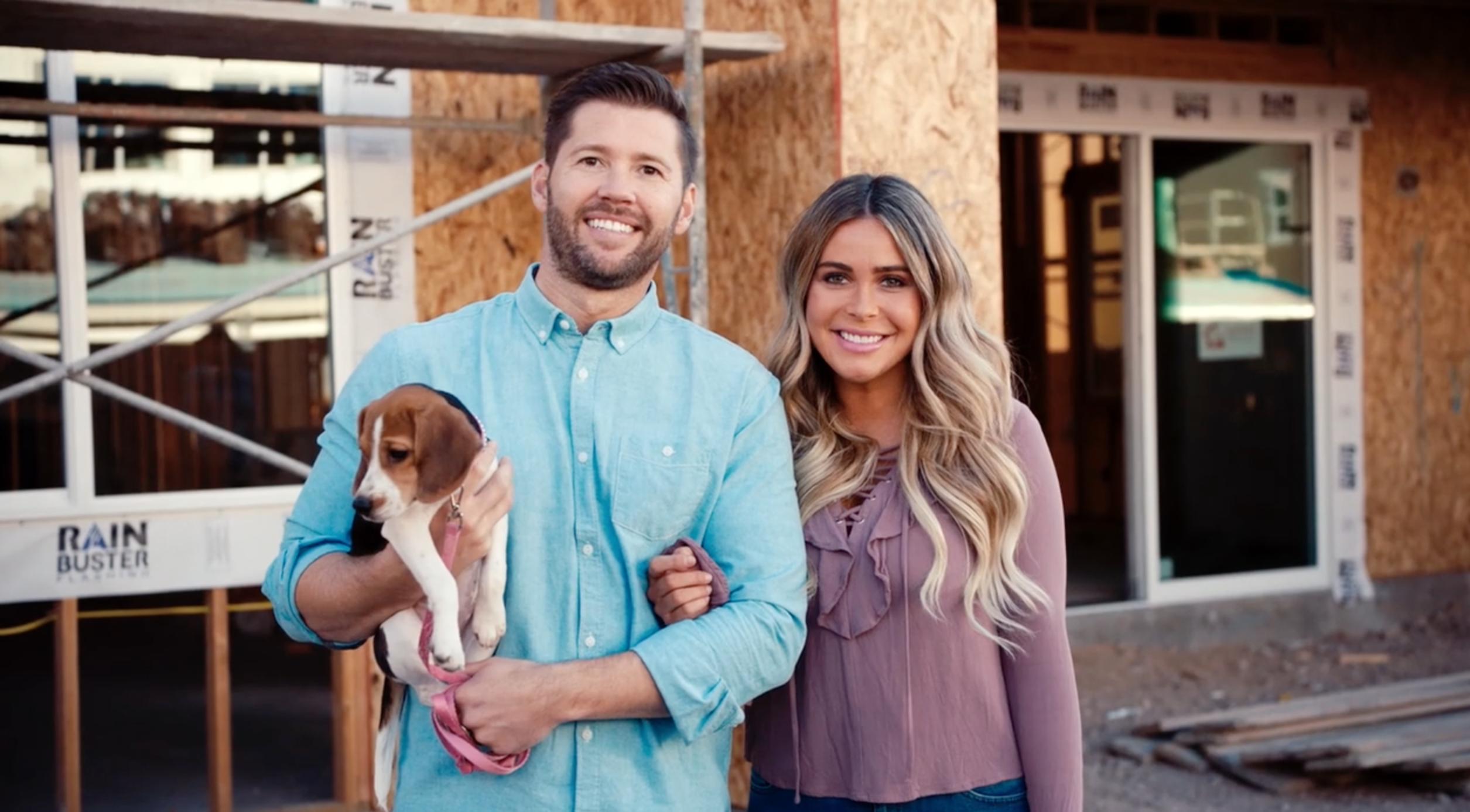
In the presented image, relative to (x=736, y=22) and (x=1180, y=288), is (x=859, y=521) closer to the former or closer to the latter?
(x=736, y=22)

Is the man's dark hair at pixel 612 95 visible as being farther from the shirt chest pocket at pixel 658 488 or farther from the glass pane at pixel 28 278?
the glass pane at pixel 28 278

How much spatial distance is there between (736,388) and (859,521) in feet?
1.44

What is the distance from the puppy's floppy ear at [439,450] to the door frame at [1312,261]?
21.3ft

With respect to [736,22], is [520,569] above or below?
below

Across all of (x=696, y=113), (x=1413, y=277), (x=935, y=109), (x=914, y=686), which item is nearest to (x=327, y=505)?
(x=914, y=686)

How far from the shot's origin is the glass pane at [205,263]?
18.0 ft

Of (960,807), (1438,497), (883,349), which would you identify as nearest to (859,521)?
(883,349)

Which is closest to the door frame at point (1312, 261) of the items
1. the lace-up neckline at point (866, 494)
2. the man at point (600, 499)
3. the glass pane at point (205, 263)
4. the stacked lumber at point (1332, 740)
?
the stacked lumber at point (1332, 740)

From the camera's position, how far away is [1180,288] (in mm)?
8781

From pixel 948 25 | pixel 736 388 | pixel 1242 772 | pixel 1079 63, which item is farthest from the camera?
pixel 1079 63

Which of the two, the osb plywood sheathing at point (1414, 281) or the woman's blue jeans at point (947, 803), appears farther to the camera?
the osb plywood sheathing at point (1414, 281)

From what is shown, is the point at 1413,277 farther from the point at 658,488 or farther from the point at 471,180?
the point at 658,488

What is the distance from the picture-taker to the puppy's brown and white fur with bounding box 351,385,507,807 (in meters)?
1.94

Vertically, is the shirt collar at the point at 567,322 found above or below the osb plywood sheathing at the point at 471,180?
below
